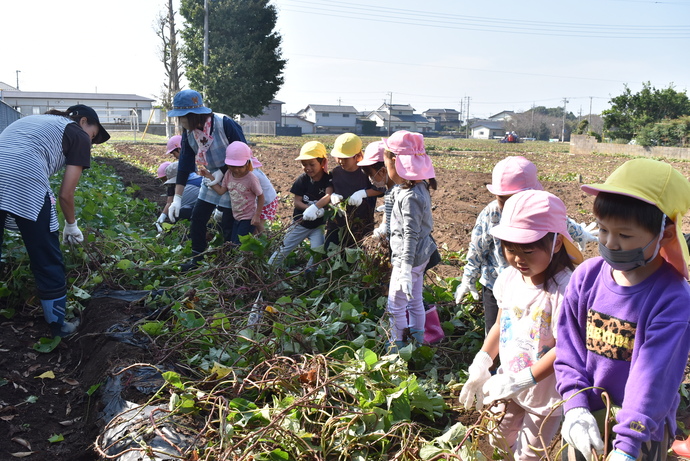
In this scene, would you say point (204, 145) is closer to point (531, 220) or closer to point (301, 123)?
point (531, 220)

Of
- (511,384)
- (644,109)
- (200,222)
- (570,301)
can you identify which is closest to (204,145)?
(200,222)

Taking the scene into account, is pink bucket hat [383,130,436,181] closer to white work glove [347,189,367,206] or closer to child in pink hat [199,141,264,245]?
white work glove [347,189,367,206]

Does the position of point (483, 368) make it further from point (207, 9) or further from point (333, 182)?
point (207, 9)

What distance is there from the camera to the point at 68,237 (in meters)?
4.29

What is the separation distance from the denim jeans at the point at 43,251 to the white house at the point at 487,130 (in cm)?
9172

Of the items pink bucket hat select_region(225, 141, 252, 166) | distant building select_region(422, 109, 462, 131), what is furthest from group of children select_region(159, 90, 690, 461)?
distant building select_region(422, 109, 462, 131)

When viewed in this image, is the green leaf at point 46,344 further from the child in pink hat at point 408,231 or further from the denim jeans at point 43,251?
the child in pink hat at point 408,231

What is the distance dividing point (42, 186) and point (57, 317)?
89 cm

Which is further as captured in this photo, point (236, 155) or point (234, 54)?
point (234, 54)

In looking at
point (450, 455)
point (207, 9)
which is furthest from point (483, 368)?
point (207, 9)

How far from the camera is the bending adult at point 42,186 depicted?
3584 mm

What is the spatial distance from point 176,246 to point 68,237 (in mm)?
1418

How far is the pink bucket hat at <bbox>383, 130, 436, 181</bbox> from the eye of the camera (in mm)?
3477

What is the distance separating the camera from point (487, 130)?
93812 millimetres
